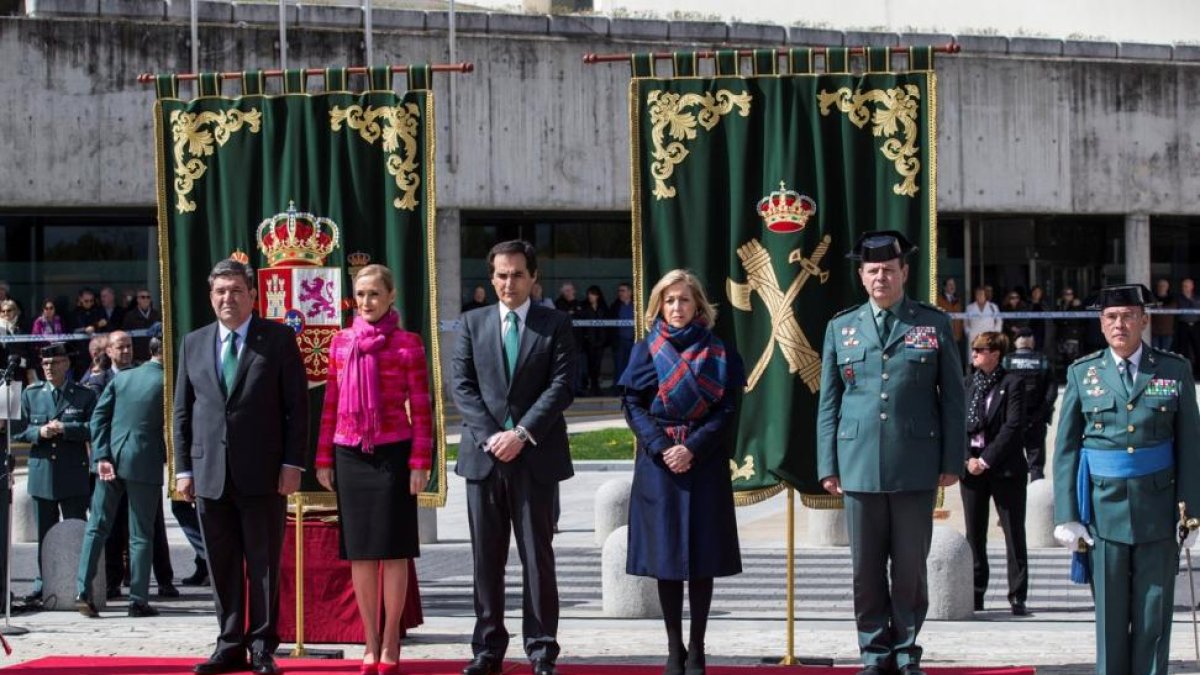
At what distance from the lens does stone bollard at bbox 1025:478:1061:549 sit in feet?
52.0

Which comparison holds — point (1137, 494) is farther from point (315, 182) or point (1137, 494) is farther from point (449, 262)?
point (449, 262)

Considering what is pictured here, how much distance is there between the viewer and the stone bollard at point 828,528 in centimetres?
1627

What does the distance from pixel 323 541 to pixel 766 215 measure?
300 centimetres

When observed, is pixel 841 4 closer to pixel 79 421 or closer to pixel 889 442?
pixel 79 421

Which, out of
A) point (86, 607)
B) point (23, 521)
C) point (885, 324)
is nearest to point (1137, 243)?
point (23, 521)

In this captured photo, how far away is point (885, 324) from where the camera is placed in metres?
9.16

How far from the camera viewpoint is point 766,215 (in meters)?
10.1

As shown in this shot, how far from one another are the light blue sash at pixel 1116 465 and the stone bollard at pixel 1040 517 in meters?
7.07

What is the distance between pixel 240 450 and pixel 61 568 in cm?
406

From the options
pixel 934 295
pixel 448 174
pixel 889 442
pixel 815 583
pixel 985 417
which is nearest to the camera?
pixel 889 442

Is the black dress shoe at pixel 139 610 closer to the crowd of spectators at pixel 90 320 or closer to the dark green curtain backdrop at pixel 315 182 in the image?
the dark green curtain backdrop at pixel 315 182

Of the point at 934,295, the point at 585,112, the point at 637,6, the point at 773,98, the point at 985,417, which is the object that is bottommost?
the point at 985,417

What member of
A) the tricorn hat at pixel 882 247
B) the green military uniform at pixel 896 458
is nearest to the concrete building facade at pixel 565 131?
the tricorn hat at pixel 882 247

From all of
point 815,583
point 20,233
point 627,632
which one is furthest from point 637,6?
point 627,632
